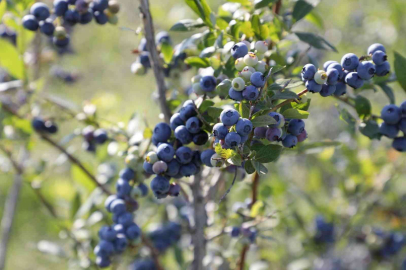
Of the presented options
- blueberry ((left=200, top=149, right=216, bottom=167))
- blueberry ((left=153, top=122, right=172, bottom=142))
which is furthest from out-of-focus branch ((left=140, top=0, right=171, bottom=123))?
blueberry ((left=200, top=149, right=216, bottom=167))

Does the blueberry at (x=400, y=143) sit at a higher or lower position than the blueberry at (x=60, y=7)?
lower

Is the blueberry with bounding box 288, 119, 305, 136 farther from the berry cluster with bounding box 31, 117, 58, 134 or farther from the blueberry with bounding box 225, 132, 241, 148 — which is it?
the berry cluster with bounding box 31, 117, 58, 134

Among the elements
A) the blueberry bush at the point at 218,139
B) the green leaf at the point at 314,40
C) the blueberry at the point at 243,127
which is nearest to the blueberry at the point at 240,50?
the blueberry bush at the point at 218,139

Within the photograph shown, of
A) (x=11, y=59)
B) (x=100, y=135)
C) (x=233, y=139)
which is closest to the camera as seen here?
(x=233, y=139)

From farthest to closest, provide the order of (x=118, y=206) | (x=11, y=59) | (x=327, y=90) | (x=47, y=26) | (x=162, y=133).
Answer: (x=11, y=59)
(x=47, y=26)
(x=118, y=206)
(x=162, y=133)
(x=327, y=90)

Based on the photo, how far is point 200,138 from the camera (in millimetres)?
1053

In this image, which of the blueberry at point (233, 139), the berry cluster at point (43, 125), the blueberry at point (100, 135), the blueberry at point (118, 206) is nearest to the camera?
the blueberry at point (233, 139)

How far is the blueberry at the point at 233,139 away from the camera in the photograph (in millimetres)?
884

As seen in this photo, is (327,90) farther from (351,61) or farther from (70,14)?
(70,14)

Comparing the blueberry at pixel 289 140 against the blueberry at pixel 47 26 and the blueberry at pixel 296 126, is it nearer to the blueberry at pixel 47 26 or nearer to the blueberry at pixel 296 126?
the blueberry at pixel 296 126

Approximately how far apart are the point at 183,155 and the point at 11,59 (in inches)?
41.3

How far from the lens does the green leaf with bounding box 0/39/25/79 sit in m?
1.70

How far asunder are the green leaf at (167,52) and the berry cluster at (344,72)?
0.46 meters

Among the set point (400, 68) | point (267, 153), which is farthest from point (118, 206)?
point (400, 68)
